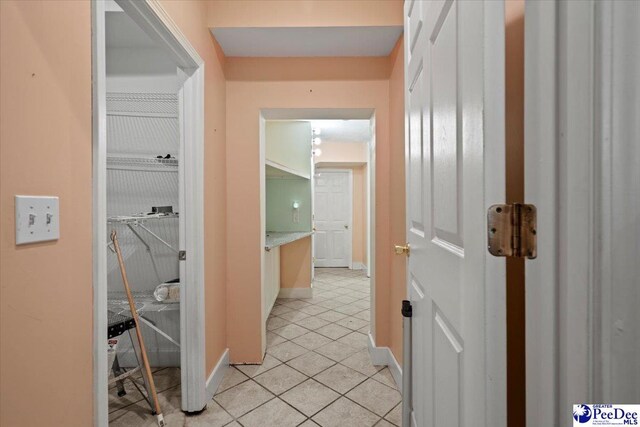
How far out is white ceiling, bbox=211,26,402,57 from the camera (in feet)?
6.31

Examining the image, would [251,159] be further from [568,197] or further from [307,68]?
[568,197]

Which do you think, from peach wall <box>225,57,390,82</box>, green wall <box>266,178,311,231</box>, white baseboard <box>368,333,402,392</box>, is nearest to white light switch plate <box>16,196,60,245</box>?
peach wall <box>225,57,390,82</box>

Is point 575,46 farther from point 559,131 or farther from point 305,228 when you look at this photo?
point 305,228

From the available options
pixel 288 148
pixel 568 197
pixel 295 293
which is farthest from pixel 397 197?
pixel 295 293

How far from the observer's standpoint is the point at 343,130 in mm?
4770

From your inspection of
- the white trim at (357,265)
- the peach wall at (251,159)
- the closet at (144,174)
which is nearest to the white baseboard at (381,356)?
the peach wall at (251,159)

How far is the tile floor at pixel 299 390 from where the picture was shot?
167 centimetres

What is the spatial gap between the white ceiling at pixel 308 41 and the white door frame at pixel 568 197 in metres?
1.71

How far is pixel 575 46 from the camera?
16.3 inches

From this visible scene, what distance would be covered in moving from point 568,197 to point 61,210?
113 cm

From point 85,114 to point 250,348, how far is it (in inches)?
75.9

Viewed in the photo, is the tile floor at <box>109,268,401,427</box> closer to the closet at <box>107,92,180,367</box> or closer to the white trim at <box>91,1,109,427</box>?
the closet at <box>107,92,180,367</box>

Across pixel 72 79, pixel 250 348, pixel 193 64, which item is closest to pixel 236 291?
pixel 250 348

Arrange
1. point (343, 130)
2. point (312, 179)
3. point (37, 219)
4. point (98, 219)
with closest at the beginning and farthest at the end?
point (37, 219), point (98, 219), point (312, 179), point (343, 130)
